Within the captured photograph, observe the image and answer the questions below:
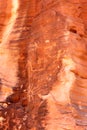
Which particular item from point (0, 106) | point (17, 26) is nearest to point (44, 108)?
point (0, 106)

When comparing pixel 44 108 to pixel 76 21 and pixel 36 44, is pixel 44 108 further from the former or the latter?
pixel 76 21

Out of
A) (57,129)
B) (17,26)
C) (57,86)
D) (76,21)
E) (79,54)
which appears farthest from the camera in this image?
(17,26)

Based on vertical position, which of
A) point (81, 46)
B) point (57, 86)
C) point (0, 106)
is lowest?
point (0, 106)

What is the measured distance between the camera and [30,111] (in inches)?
239

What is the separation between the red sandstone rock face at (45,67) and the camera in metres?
5.59

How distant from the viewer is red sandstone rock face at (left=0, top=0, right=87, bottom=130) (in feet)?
18.3

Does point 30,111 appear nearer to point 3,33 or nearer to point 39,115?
point 39,115

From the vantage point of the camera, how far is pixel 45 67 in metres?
6.25

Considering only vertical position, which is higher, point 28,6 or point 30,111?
point 28,6

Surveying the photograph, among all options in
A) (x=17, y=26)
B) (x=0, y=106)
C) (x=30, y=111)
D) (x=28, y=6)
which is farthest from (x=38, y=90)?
(x=28, y=6)

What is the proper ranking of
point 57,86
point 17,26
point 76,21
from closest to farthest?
point 57,86
point 76,21
point 17,26

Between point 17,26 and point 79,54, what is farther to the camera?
point 17,26

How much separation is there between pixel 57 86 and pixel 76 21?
1494 millimetres

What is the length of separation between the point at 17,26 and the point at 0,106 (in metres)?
1.90
